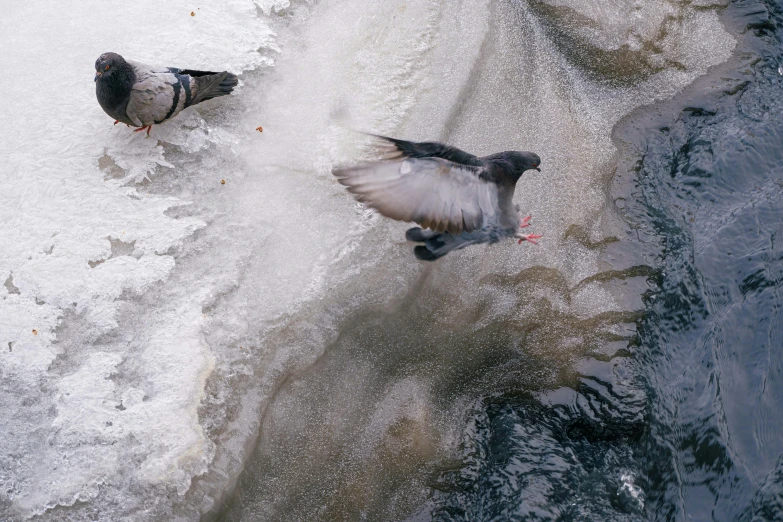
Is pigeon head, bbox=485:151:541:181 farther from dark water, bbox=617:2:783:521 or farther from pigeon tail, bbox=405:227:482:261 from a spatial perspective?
dark water, bbox=617:2:783:521

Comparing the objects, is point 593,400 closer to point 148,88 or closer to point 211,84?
point 211,84

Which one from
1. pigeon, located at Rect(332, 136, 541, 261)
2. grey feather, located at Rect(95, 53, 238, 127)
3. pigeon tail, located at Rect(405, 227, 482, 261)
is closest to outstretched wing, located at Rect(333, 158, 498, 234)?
pigeon, located at Rect(332, 136, 541, 261)

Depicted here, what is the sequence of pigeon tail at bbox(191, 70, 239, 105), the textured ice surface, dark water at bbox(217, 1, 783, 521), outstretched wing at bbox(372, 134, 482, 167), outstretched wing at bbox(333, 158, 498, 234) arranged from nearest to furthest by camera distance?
the textured ice surface → dark water at bbox(217, 1, 783, 521) → outstretched wing at bbox(333, 158, 498, 234) → outstretched wing at bbox(372, 134, 482, 167) → pigeon tail at bbox(191, 70, 239, 105)

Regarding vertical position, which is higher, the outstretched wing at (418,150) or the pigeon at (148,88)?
the outstretched wing at (418,150)

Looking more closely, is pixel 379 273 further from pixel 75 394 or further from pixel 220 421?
pixel 75 394

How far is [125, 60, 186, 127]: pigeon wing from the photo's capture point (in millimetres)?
4105

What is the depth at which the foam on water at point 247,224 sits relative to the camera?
126 inches

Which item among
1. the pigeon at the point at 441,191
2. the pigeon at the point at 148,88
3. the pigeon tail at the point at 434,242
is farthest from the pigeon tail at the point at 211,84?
the pigeon tail at the point at 434,242

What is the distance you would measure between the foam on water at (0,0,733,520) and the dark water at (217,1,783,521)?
0.05 metres

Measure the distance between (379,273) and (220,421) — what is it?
3.89ft

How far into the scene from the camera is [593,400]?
3.51 metres

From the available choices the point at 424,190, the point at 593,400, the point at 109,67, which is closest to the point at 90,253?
the point at 109,67

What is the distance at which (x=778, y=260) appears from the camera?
4102 millimetres

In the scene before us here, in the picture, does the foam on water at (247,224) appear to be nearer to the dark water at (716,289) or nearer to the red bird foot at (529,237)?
the red bird foot at (529,237)
